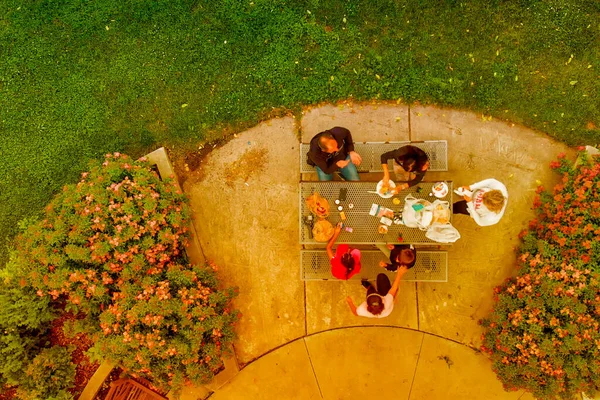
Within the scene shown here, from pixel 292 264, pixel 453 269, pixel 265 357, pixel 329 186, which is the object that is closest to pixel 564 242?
pixel 453 269

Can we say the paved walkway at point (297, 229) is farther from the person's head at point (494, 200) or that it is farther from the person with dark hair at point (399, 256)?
the person's head at point (494, 200)

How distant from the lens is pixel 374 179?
6426mm

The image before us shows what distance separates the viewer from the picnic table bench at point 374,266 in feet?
20.1

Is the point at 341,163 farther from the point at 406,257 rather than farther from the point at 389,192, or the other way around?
the point at 406,257

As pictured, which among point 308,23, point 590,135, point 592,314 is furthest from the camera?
point 308,23

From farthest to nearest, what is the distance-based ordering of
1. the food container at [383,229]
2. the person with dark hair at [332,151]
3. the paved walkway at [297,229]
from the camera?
the paved walkway at [297,229] → the food container at [383,229] → the person with dark hair at [332,151]

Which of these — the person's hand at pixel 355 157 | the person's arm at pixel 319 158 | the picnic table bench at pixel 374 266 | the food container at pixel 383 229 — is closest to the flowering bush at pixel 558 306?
the picnic table bench at pixel 374 266

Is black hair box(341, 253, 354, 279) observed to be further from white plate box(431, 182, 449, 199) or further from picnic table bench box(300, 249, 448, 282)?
white plate box(431, 182, 449, 199)

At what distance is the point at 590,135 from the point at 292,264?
4894 mm

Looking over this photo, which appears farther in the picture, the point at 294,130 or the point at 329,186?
the point at 294,130

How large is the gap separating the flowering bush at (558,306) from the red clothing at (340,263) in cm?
202

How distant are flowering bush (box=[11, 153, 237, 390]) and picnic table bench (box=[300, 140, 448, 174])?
2062mm

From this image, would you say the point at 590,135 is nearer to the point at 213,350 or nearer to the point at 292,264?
the point at 292,264

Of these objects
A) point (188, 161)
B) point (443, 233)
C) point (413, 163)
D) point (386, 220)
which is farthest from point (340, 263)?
point (188, 161)
